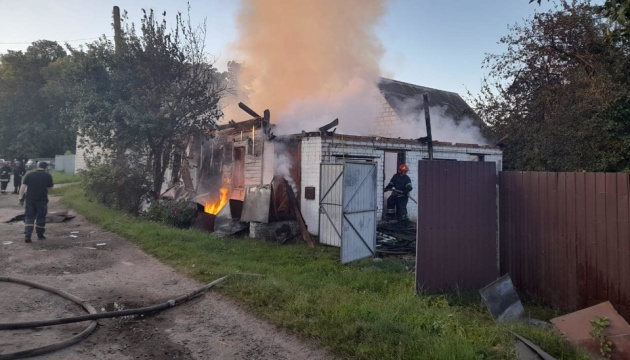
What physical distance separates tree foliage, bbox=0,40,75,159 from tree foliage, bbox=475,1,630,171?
118 feet

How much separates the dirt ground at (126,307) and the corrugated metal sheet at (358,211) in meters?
3.51

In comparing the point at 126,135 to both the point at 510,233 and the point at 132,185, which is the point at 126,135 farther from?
the point at 510,233

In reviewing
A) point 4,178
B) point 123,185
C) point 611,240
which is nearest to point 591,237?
point 611,240

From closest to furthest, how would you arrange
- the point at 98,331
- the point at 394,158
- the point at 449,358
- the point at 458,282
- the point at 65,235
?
the point at 449,358 < the point at 98,331 < the point at 458,282 < the point at 65,235 < the point at 394,158

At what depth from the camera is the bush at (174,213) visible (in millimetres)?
11469

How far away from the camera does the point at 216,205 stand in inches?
529

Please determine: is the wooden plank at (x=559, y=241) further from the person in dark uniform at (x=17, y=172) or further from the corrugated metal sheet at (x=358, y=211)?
the person in dark uniform at (x=17, y=172)

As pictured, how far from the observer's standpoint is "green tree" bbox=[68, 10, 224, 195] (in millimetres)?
12422

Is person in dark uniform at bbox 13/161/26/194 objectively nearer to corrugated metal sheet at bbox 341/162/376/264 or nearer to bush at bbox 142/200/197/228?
bush at bbox 142/200/197/228

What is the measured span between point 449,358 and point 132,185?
1217cm

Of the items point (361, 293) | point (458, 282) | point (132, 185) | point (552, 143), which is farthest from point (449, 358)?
point (552, 143)

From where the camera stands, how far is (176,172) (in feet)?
50.5

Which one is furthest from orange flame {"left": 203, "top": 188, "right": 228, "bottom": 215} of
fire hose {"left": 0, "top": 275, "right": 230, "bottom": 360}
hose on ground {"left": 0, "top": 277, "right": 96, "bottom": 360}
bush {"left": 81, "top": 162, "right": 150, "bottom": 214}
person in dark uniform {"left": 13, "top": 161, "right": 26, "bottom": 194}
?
person in dark uniform {"left": 13, "top": 161, "right": 26, "bottom": 194}

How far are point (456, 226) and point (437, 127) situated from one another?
12.1m
